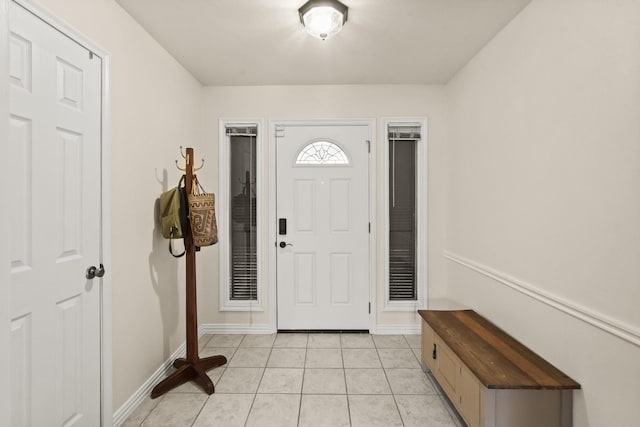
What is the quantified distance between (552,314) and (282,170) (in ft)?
8.19

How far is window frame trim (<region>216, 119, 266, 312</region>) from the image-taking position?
3.41 m

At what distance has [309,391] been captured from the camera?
2.39 meters

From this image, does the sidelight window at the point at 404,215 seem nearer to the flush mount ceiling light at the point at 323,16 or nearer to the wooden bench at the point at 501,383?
the wooden bench at the point at 501,383

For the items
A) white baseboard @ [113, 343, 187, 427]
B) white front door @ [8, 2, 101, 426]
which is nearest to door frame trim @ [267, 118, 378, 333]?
→ white baseboard @ [113, 343, 187, 427]

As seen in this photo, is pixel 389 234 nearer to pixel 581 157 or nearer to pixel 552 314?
pixel 552 314

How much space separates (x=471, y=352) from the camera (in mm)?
1952

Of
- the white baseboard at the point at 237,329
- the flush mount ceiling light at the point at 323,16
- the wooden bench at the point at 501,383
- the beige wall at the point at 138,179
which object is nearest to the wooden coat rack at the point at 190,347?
the beige wall at the point at 138,179

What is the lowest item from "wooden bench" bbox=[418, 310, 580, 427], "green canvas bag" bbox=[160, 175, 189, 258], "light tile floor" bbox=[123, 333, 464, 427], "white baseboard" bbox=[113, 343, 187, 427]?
"light tile floor" bbox=[123, 333, 464, 427]

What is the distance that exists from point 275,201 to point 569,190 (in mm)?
2425

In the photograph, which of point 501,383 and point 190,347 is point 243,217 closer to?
point 190,347

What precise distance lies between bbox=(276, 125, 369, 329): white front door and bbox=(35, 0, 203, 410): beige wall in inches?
41.1

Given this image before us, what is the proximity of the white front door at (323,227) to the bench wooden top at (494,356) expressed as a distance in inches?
41.9

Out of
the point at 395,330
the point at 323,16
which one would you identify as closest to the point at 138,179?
the point at 323,16

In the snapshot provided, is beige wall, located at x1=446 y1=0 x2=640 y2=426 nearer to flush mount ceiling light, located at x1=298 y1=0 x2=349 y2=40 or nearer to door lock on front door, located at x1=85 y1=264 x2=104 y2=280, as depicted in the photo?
flush mount ceiling light, located at x1=298 y1=0 x2=349 y2=40
